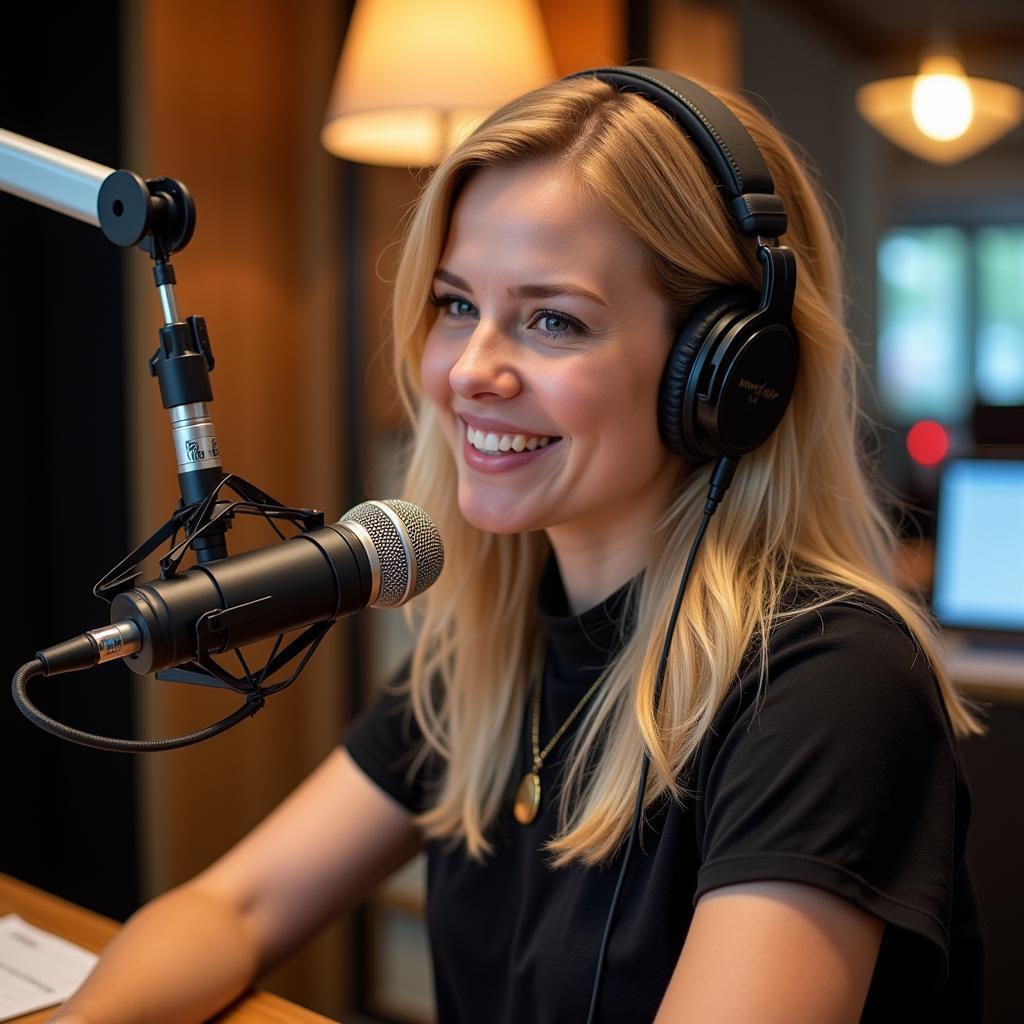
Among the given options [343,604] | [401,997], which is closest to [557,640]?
[343,604]

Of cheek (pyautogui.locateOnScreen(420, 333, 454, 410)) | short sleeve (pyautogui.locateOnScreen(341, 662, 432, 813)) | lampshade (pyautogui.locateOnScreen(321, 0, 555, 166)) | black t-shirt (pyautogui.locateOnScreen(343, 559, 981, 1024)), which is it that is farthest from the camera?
lampshade (pyautogui.locateOnScreen(321, 0, 555, 166))

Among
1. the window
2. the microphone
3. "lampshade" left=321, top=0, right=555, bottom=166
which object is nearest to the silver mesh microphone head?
the microphone

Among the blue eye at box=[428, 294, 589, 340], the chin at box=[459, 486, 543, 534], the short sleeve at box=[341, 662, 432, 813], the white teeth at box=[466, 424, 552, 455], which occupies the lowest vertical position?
→ the short sleeve at box=[341, 662, 432, 813]

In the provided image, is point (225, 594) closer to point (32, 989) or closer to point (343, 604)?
point (343, 604)

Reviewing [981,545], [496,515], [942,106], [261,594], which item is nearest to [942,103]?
[942,106]

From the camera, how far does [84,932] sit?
1198 millimetres

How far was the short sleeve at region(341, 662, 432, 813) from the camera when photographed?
4.38 feet

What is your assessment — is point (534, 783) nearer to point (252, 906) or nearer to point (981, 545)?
point (252, 906)

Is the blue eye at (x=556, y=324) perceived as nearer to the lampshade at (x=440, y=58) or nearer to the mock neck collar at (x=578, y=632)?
the mock neck collar at (x=578, y=632)

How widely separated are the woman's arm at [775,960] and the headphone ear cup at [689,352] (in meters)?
0.39

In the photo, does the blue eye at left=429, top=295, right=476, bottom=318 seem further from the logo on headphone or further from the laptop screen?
the laptop screen

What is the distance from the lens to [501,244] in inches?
42.9

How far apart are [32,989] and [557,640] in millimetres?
563

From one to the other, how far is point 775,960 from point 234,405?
1862 millimetres
